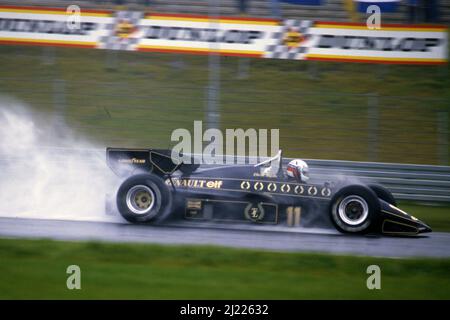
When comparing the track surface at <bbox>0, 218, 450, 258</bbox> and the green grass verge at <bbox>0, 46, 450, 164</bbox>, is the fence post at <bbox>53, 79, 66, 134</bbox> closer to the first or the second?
the green grass verge at <bbox>0, 46, 450, 164</bbox>

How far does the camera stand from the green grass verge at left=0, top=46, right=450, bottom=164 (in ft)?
44.7

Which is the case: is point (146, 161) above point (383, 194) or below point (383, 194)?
above

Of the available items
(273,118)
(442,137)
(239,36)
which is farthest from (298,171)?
(239,36)

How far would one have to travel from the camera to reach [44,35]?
1803cm

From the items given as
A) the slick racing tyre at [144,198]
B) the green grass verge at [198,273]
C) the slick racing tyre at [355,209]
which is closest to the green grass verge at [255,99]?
the slick racing tyre at [355,209]

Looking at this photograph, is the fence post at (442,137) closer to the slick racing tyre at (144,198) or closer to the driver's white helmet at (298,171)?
the driver's white helmet at (298,171)

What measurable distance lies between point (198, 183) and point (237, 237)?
0.97 m

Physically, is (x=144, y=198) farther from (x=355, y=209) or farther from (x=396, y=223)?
(x=396, y=223)

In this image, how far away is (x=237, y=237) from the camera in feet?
31.4

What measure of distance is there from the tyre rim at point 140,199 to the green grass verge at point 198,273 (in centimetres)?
141

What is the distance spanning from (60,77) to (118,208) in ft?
31.3

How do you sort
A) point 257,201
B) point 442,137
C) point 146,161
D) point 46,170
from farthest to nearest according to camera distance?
point 442,137, point 46,170, point 146,161, point 257,201

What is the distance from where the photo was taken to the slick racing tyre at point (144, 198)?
990 centimetres
